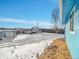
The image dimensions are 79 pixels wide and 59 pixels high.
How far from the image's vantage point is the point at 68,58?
5238 mm

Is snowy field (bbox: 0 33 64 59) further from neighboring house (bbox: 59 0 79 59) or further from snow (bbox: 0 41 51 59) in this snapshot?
neighboring house (bbox: 59 0 79 59)

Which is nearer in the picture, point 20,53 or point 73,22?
point 73,22

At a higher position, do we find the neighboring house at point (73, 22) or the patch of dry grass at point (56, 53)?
the neighboring house at point (73, 22)

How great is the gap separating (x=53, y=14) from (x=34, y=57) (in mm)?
20923

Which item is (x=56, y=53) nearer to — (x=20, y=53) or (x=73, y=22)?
(x=20, y=53)

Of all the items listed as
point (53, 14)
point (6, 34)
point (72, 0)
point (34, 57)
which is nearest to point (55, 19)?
point (53, 14)

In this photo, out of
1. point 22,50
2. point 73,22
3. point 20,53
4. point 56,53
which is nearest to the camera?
point 73,22

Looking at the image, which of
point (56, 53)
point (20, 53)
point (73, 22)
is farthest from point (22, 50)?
point (73, 22)

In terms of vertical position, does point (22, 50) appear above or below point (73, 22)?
below

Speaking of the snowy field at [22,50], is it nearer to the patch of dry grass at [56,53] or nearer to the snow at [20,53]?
the snow at [20,53]

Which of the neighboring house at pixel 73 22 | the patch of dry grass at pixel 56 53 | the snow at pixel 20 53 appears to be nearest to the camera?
the neighboring house at pixel 73 22

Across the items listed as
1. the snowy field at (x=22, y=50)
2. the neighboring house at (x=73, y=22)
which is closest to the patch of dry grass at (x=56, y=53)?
the snowy field at (x=22, y=50)

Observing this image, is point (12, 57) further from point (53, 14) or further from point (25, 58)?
point (53, 14)

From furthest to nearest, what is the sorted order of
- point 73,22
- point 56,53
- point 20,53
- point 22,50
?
1. point 22,50
2. point 20,53
3. point 56,53
4. point 73,22
